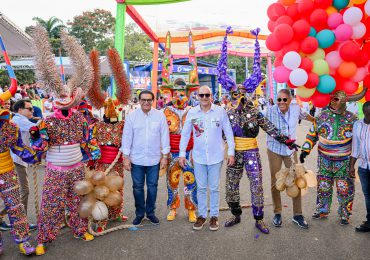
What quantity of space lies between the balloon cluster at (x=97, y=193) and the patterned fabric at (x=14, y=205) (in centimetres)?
59

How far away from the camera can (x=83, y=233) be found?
380 centimetres

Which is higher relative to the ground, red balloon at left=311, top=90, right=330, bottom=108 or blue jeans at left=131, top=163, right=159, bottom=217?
red balloon at left=311, top=90, right=330, bottom=108

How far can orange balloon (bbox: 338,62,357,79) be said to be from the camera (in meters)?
3.57

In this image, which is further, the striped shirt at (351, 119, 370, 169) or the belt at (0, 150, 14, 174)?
the striped shirt at (351, 119, 370, 169)

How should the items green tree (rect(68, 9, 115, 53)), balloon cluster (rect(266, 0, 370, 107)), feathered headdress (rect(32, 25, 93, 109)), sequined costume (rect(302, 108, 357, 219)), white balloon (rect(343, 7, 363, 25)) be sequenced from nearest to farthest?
1. feathered headdress (rect(32, 25, 93, 109))
2. white balloon (rect(343, 7, 363, 25))
3. balloon cluster (rect(266, 0, 370, 107))
4. sequined costume (rect(302, 108, 357, 219))
5. green tree (rect(68, 9, 115, 53))

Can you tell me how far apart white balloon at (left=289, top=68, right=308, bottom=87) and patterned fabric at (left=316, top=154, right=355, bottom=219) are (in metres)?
1.10

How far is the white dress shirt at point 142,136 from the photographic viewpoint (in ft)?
13.1

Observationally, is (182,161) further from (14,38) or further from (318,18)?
(14,38)

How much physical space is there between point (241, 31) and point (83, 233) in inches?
454

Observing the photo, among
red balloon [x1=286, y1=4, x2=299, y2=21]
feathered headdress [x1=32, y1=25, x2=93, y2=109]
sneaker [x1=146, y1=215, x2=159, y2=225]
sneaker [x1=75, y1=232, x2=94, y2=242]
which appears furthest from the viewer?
sneaker [x1=146, y1=215, x2=159, y2=225]

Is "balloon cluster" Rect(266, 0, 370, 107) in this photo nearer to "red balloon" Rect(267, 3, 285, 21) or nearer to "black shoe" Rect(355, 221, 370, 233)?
"red balloon" Rect(267, 3, 285, 21)

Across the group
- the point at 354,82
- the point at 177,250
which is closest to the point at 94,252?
the point at 177,250

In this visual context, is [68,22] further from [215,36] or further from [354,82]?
[354,82]

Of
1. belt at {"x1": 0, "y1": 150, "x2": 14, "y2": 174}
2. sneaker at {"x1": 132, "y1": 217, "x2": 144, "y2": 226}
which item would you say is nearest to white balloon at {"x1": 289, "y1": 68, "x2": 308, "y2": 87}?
sneaker at {"x1": 132, "y1": 217, "x2": 144, "y2": 226}
